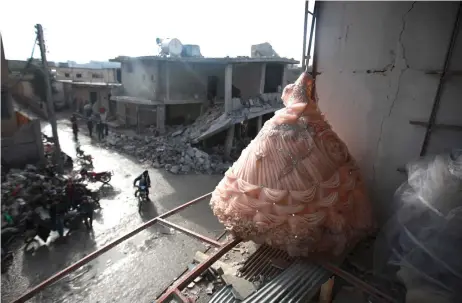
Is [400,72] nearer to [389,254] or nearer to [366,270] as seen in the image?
[389,254]

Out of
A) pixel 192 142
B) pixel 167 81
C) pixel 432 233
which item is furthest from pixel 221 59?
pixel 432 233

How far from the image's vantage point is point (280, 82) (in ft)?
72.4

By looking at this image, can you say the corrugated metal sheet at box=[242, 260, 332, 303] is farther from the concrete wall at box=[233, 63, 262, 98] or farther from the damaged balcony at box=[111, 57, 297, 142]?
the concrete wall at box=[233, 63, 262, 98]

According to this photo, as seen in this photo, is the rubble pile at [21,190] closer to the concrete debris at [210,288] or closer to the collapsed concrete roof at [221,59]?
the concrete debris at [210,288]

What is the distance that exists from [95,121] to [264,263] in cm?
2301

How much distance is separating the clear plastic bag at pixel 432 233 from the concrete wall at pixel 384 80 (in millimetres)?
1029

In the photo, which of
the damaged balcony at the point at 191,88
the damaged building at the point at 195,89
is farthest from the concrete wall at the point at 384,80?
the damaged balcony at the point at 191,88

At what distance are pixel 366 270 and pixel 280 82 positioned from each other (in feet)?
62.5

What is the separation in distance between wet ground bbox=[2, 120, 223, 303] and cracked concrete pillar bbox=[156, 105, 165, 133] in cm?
813

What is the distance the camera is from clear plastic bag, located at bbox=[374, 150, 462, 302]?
126 inches

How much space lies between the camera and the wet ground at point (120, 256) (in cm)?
741

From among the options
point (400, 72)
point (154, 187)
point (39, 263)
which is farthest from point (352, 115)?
point (154, 187)

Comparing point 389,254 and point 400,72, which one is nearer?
point 389,254

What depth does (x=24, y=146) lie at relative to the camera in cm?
1398
